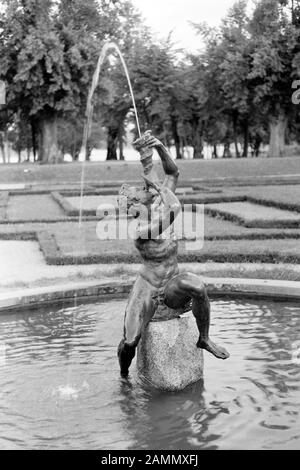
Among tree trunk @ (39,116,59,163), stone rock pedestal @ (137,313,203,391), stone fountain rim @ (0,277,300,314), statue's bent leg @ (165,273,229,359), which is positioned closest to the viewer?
statue's bent leg @ (165,273,229,359)

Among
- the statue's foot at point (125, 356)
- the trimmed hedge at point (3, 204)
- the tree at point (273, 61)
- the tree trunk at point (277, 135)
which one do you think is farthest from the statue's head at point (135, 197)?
the tree trunk at point (277, 135)

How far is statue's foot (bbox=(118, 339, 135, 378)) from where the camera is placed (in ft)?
18.9

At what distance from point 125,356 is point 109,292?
10.9 feet

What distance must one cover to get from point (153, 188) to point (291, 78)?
34851 mm

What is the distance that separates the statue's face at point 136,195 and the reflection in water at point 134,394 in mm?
1433

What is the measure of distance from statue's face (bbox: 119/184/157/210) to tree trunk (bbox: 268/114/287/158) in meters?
36.5

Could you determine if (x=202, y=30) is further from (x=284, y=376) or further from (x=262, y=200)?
(x=284, y=376)

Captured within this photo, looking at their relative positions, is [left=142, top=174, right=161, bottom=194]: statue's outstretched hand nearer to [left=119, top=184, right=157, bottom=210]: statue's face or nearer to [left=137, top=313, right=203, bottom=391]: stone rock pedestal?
[left=119, top=184, right=157, bottom=210]: statue's face

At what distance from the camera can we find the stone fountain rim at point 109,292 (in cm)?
855

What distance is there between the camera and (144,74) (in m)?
48.2

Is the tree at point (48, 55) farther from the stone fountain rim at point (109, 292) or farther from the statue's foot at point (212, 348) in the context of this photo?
the statue's foot at point (212, 348)

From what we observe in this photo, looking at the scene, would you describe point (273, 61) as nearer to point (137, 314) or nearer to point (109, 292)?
point (109, 292)

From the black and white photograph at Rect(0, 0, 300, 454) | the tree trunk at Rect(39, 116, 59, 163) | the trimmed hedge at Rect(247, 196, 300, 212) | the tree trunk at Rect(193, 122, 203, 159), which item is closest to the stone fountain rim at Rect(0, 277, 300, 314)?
the black and white photograph at Rect(0, 0, 300, 454)

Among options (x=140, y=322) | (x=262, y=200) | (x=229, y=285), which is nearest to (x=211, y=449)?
(x=140, y=322)
